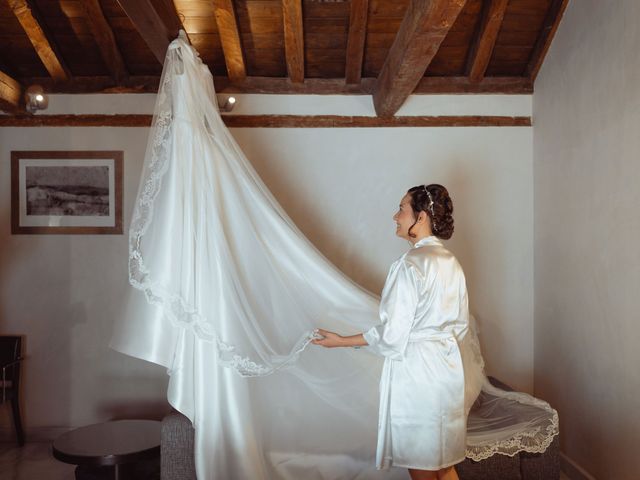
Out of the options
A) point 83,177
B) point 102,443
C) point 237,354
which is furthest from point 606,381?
point 83,177

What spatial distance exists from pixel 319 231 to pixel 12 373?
248cm

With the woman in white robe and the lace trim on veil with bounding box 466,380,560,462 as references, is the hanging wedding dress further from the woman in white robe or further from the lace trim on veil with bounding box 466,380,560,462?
the woman in white robe

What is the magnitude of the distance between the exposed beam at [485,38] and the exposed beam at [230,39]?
1.69 meters

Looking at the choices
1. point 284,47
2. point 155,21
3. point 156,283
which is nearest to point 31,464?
point 156,283

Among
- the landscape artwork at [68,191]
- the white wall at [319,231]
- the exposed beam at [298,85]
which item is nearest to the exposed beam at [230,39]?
the exposed beam at [298,85]

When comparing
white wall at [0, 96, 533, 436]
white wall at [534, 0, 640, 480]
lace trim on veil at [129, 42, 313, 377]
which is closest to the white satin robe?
lace trim on veil at [129, 42, 313, 377]

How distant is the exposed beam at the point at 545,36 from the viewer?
13.6 feet

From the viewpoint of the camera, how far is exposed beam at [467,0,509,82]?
407 centimetres

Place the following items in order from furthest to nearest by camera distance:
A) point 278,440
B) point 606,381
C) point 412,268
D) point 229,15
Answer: point 229,15 < point 606,381 < point 278,440 < point 412,268

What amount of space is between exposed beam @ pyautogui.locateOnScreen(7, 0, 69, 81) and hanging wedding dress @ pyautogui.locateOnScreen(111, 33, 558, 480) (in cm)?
174

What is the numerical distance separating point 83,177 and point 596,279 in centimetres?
369

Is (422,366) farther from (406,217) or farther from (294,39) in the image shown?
(294,39)

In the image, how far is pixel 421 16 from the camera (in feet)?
9.39

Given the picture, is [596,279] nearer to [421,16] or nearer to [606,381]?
[606,381]
